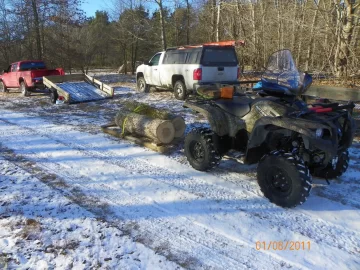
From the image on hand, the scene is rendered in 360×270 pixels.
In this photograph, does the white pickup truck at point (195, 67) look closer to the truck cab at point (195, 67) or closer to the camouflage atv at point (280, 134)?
the truck cab at point (195, 67)

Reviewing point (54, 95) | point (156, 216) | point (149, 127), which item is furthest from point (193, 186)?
point (54, 95)

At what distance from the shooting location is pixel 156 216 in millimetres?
3447

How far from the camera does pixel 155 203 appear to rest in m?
3.74

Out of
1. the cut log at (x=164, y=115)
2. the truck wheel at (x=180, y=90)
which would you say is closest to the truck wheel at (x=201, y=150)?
the cut log at (x=164, y=115)

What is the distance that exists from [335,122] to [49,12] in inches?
918

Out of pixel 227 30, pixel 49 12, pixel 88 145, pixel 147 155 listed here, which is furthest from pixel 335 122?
pixel 49 12

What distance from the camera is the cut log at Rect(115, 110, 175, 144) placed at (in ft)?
18.6

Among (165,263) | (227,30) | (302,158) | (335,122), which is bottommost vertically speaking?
(165,263)

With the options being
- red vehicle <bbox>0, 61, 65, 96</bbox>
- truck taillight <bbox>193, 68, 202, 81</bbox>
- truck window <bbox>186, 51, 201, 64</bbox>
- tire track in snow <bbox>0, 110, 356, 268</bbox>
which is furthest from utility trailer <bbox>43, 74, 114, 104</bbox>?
tire track in snow <bbox>0, 110, 356, 268</bbox>

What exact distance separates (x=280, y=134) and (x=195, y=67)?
671cm

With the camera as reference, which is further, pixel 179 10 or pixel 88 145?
pixel 179 10

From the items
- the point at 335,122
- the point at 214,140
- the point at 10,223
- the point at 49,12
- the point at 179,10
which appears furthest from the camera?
the point at 179,10

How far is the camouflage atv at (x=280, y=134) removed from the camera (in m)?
3.37

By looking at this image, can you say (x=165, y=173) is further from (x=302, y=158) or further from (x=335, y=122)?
(x=335, y=122)
